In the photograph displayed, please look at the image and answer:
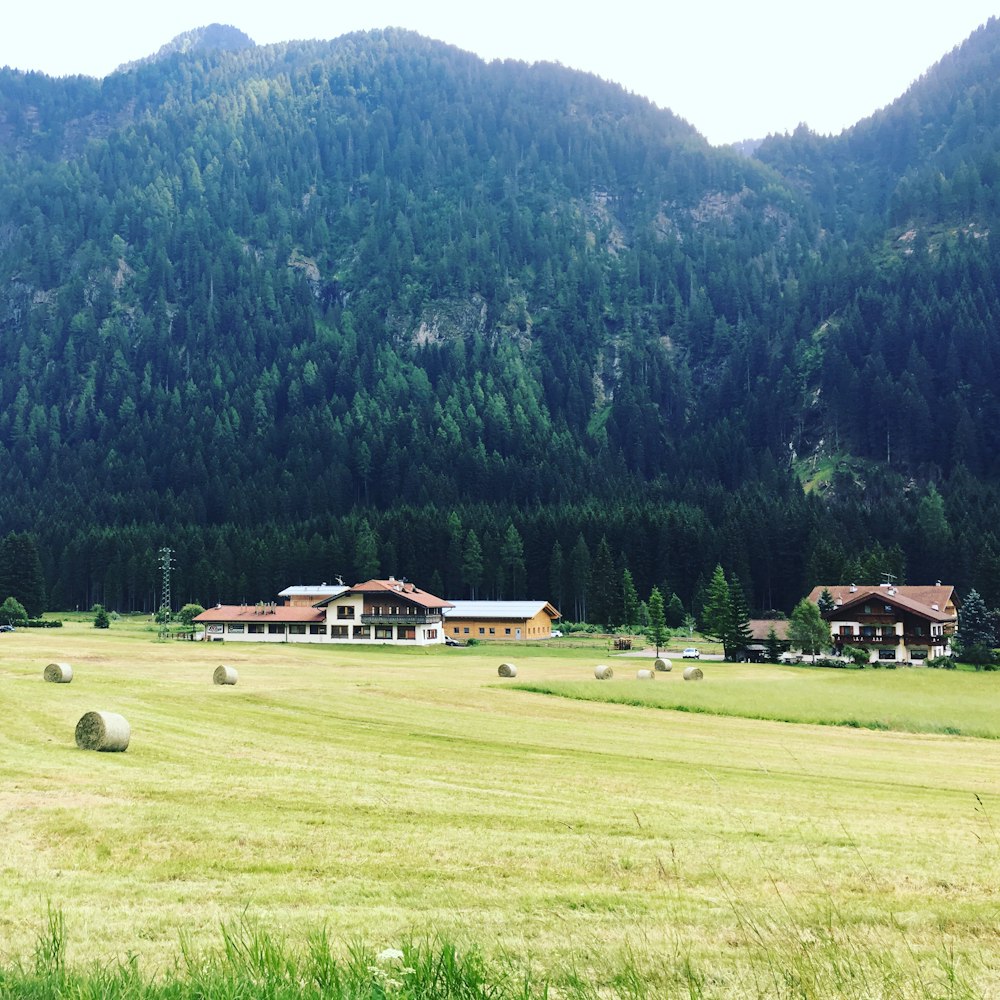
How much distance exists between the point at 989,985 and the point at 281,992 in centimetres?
782

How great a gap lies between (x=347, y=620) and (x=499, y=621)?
21.9 m

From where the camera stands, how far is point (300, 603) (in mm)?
137375

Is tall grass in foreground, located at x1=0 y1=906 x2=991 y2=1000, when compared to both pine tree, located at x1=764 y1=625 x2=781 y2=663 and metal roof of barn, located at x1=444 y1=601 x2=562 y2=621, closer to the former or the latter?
pine tree, located at x1=764 y1=625 x2=781 y2=663

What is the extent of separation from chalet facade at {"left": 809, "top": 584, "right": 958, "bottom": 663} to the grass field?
62157 millimetres

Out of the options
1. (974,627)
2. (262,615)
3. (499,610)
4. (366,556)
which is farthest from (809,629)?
(366,556)

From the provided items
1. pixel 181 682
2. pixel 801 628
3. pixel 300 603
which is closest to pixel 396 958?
pixel 181 682

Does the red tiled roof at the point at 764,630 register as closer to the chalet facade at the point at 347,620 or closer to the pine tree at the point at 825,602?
the pine tree at the point at 825,602

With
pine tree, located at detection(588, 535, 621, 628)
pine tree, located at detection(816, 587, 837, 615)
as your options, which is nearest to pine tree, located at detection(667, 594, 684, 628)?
pine tree, located at detection(588, 535, 621, 628)

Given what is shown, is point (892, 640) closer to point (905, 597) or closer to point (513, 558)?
point (905, 597)

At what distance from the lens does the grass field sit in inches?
444

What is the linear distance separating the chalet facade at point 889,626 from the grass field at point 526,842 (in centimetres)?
6216

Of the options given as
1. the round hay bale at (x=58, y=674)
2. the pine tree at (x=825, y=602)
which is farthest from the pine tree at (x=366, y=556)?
the round hay bale at (x=58, y=674)

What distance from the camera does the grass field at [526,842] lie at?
11266mm

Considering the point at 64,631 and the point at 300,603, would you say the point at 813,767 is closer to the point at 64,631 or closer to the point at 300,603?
the point at 64,631
